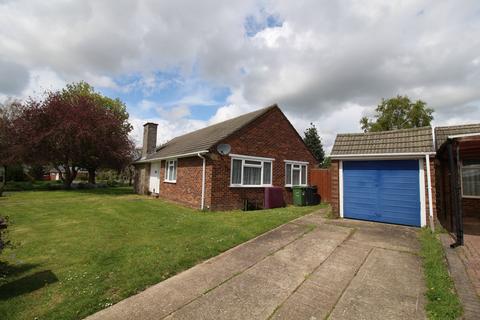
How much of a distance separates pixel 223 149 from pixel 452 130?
393 inches

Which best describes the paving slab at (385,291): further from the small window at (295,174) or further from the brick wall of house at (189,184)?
the small window at (295,174)

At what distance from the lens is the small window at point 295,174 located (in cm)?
1509

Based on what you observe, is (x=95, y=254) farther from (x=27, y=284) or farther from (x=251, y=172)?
(x=251, y=172)

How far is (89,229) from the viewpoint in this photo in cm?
779

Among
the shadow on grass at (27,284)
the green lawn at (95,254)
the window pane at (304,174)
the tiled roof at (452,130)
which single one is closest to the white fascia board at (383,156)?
the tiled roof at (452,130)

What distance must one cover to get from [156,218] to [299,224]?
5.34 metres

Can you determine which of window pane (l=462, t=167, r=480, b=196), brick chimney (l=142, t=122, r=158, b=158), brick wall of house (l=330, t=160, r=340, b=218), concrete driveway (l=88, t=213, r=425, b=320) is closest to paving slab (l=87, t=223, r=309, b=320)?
concrete driveway (l=88, t=213, r=425, b=320)

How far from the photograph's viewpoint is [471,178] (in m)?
9.74

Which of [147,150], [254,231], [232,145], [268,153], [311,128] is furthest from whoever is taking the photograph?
[311,128]

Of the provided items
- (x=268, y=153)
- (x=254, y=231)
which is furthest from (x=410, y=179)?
(x=268, y=153)

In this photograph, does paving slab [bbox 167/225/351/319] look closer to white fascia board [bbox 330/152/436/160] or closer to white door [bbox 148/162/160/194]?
white fascia board [bbox 330/152/436/160]

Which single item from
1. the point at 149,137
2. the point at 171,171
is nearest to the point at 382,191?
the point at 171,171

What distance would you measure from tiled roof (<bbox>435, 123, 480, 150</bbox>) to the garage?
255cm

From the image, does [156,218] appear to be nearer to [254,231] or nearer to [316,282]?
[254,231]
